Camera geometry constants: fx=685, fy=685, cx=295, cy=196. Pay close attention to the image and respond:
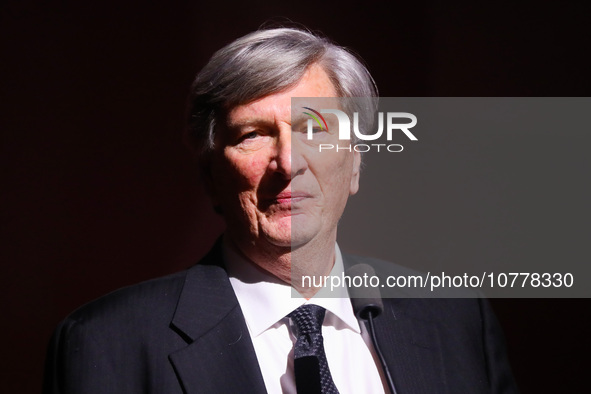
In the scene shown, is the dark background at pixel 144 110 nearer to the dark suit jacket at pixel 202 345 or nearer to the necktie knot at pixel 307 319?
the dark suit jacket at pixel 202 345

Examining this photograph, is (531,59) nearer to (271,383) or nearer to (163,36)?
(163,36)

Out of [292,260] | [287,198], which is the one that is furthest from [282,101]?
[292,260]

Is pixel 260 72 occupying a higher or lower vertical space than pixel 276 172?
higher

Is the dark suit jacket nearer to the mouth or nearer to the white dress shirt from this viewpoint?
the white dress shirt

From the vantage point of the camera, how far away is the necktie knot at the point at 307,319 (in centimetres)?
135

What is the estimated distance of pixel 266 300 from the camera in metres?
1.39

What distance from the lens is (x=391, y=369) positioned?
4.57ft

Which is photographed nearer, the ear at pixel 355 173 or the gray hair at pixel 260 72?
the gray hair at pixel 260 72

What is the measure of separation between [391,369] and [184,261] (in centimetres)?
74

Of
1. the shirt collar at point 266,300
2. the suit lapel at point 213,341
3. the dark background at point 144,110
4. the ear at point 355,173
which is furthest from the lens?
the dark background at point 144,110

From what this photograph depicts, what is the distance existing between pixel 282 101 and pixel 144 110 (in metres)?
0.65

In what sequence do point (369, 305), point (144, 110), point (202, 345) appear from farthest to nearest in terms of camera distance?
point (144, 110) → point (369, 305) → point (202, 345)

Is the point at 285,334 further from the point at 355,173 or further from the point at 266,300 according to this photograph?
the point at 355,173

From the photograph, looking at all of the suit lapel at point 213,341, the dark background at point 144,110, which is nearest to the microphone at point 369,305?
the suit lapel at point 213,341
